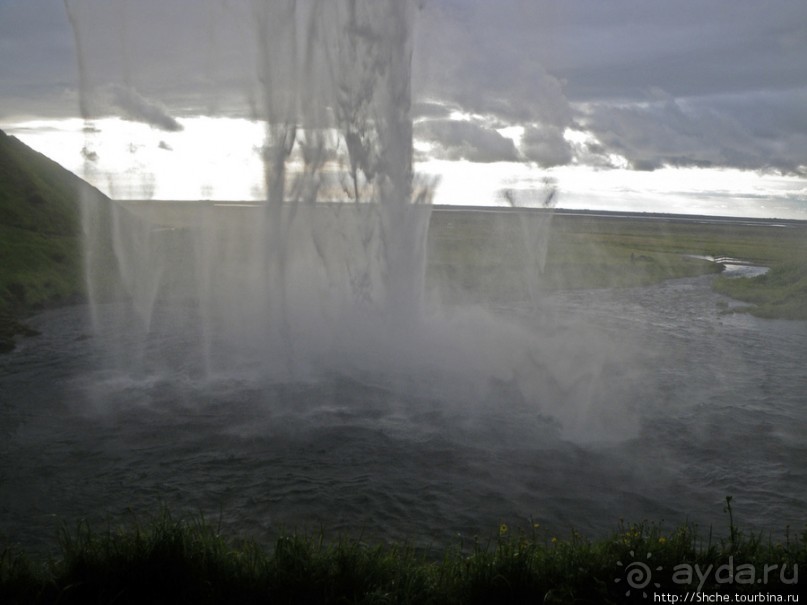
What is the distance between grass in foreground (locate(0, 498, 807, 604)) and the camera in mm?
7965

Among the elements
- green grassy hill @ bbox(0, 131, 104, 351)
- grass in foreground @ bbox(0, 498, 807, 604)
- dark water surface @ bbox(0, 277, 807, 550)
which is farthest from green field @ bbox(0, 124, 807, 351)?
grass in foreground @ bbox(0, 498, 807, 604)

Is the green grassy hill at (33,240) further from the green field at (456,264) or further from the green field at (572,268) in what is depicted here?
the green field at (572,268)

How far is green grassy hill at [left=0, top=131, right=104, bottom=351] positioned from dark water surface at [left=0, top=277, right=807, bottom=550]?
33.7 ft

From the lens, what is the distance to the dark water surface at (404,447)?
12.7 m

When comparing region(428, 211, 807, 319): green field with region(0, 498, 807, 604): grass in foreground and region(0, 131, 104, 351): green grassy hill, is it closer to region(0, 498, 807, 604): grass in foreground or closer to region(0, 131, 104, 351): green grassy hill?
region(0, 131, 104, 351): green grassy hill

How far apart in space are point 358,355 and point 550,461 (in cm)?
998

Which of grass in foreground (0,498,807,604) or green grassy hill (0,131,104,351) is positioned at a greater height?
green grassy hill (0,131,104,351)

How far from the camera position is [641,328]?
108 feet

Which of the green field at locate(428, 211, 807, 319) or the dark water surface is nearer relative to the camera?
the dark water surface

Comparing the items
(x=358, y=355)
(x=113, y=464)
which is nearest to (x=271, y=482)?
(x=113, y=464)

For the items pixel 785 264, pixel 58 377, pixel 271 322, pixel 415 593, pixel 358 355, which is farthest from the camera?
pixel 785 264

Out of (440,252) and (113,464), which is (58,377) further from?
(440,252)

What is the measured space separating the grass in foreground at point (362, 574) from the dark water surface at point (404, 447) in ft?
10.5

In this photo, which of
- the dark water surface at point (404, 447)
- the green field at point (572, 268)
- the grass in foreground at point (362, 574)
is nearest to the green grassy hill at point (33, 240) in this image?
the dark water surface at point (404, 447)
